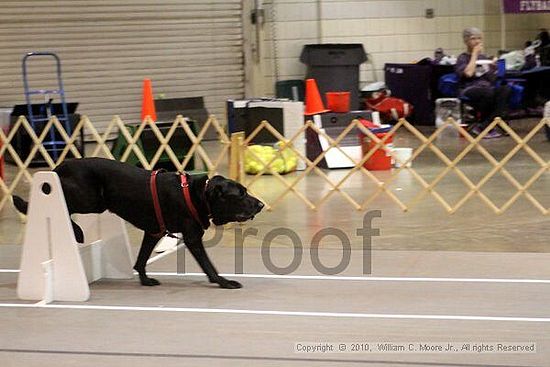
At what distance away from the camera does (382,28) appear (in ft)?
46.1

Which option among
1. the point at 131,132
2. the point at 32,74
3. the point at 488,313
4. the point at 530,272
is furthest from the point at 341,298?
the point at 32,74

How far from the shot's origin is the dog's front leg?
4.86 meters

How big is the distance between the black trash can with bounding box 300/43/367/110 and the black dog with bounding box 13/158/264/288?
8477mm

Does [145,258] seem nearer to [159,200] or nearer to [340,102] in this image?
[159,200]

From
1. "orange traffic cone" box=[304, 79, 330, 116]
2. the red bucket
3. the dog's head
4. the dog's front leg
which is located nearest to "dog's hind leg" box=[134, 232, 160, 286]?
the dog's front leg

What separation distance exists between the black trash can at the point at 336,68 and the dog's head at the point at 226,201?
8.52m

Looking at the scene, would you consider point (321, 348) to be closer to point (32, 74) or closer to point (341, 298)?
point (341, 298)

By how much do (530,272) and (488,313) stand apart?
91 cm

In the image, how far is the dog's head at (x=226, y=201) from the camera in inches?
187

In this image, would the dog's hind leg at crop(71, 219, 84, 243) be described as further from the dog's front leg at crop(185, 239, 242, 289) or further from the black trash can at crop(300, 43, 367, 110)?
the black trash can at crop(300, 43, 367, 110)

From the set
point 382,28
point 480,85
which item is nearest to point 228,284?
point 480,85

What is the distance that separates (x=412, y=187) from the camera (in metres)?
8.20

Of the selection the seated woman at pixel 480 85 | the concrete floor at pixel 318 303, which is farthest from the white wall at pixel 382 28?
the concrete floor at pixel 318 303

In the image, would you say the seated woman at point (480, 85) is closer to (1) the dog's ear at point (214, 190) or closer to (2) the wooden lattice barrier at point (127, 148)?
(2) the wooden lattice barrier at point (127, 148)
